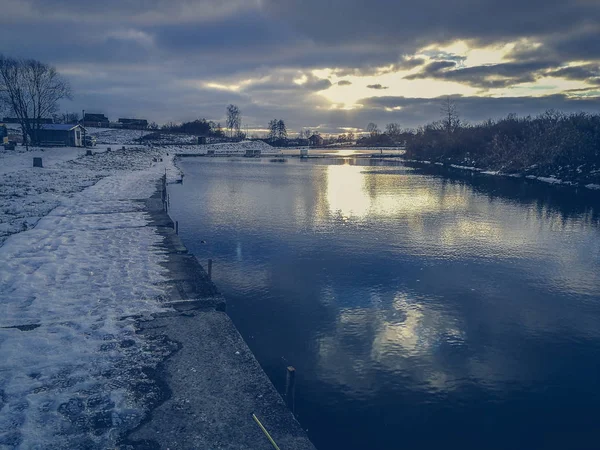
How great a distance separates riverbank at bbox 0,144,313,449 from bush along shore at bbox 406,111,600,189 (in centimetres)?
6146

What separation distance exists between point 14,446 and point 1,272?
1069cm

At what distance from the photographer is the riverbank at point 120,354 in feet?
26.4

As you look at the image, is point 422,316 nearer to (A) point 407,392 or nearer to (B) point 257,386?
(A) point 407,392

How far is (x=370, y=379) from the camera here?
37.9 feet

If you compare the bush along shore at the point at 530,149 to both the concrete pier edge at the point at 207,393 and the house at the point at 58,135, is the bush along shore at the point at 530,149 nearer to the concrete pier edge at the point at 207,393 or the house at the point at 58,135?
the concrete pier edge at the point at 207,393

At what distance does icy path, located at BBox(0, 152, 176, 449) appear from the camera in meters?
8.19

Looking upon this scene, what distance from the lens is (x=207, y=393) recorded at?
9227 mm

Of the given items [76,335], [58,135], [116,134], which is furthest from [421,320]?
[116,134]

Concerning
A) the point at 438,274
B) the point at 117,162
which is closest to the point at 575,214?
the point at 438,274

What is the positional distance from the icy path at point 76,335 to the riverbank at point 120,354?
32mm

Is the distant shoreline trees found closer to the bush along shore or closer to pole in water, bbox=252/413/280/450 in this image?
the bush along shore

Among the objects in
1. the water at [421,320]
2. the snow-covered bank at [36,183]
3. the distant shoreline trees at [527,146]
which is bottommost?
the water at [421,320]

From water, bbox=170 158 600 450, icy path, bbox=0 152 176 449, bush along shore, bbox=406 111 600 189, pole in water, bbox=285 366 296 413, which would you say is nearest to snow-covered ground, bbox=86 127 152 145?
bush along shore, bbox=406 111 600 189

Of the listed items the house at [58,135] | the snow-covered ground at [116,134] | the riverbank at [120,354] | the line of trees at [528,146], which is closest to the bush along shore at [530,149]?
the line of trees at [528,146]
